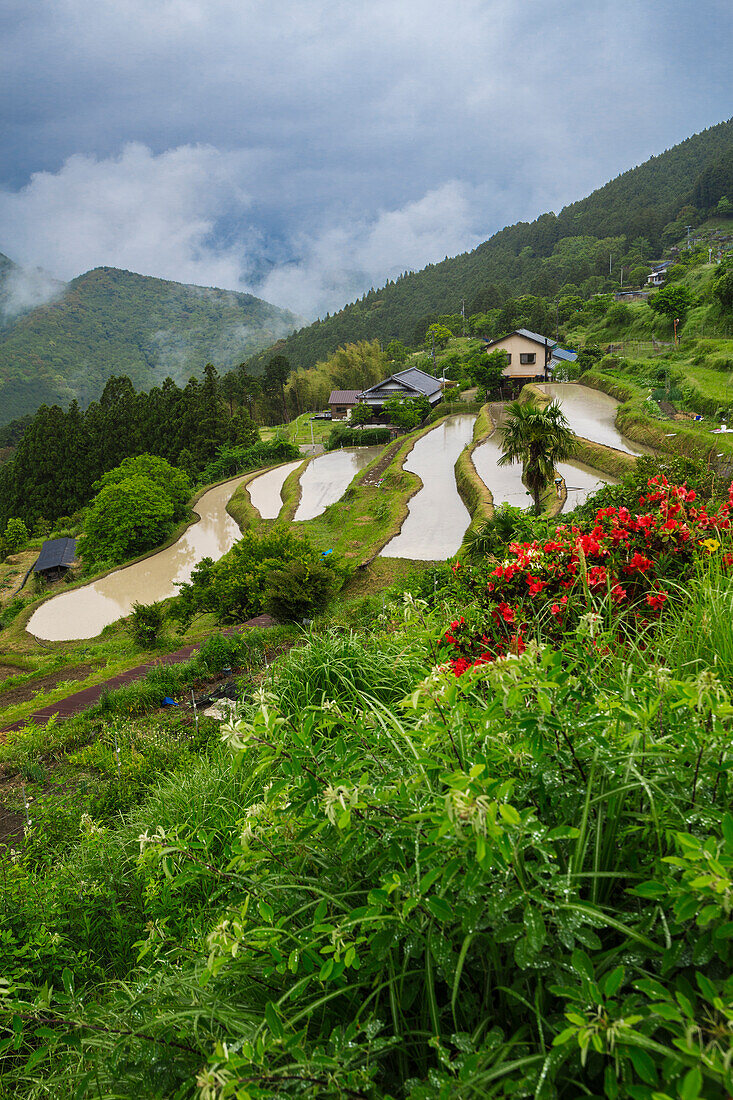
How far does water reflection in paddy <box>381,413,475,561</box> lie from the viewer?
18609 millimetres


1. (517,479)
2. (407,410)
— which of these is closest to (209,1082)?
A: (517,479)

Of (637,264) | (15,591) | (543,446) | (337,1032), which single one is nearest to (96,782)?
(337,1032)

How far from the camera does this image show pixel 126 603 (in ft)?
82.0

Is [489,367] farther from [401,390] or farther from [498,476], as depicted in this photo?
[498,476]

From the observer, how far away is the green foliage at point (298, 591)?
12.7 m

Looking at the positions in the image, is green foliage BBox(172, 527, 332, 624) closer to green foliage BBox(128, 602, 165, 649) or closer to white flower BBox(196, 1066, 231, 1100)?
green foliage BBox(128, 602, 165, 649)

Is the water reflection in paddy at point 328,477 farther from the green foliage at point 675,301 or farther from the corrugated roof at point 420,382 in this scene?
the green foliage at point 675,301

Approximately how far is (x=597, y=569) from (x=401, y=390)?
50497 millimetres

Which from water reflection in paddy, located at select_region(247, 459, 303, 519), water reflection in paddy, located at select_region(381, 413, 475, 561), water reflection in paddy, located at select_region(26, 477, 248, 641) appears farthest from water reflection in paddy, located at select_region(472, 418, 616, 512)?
water reflection in paddy, located at select_region(26, 477, 248, 641)

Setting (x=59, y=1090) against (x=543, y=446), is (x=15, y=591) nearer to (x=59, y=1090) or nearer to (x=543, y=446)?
(x=543, y=446)

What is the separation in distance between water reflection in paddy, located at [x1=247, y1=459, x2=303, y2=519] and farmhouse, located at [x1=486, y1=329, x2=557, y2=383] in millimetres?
20347

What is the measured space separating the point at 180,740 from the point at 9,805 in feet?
5.02

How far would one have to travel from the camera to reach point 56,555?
108 feet

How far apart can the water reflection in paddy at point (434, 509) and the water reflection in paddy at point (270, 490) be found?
25.5ft
